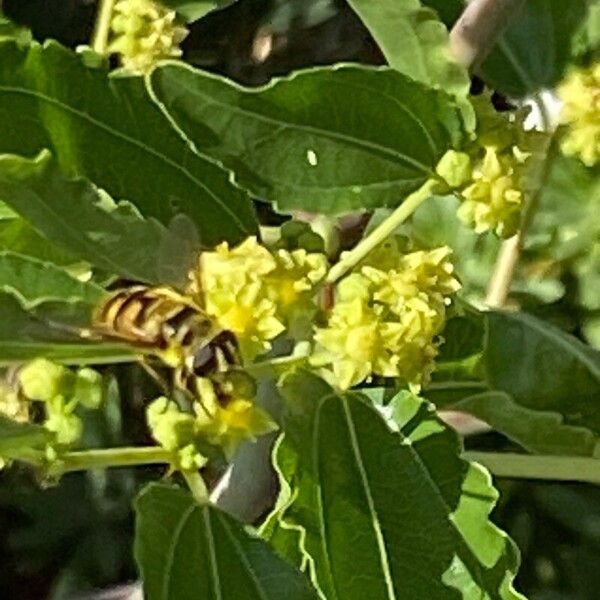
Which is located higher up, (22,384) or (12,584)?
(22,384)

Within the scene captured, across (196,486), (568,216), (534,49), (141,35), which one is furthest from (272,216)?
(196,486)

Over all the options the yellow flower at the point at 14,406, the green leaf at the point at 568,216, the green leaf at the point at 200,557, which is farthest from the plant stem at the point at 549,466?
the green leaf at the point at 568,216

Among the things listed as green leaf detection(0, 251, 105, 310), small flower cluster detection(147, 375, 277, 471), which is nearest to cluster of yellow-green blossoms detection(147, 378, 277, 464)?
small flower cluster detection(147, 375, 277, 471)

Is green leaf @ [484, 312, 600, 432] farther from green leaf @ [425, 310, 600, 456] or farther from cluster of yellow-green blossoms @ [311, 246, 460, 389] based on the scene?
cluster of yellow-green blossoms @ [311, 246, 460, 389]

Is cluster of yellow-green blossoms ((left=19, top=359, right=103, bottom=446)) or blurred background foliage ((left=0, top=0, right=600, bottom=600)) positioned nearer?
cluster of yellow-green blossoms ((left=19, top=359, right=103, bottom=446))

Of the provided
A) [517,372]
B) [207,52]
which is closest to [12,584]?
[207,52]

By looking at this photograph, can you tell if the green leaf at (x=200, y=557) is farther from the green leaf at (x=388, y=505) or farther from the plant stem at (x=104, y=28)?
the plant stem at (x=104, y=28)

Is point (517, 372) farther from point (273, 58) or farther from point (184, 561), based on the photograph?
point (273, 58)
